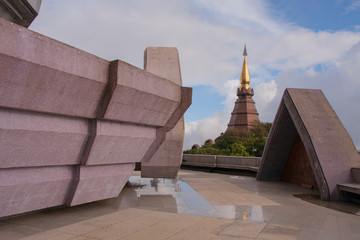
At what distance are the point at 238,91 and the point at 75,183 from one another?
209ft

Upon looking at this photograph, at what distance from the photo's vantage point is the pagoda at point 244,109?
210 feet

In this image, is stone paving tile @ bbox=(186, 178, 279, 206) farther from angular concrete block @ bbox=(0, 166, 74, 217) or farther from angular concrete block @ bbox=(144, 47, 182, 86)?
angular concrete block @ bbox=(144, 47, 182, 86)

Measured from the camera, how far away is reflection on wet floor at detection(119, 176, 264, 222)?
8395mm

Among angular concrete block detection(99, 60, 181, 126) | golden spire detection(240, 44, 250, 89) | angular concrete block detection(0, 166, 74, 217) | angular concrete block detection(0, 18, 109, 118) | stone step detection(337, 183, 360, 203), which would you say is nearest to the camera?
angular concrete block detection(0, 18, 109, 118)

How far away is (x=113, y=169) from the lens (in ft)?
30.1

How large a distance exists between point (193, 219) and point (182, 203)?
2284 millimetres

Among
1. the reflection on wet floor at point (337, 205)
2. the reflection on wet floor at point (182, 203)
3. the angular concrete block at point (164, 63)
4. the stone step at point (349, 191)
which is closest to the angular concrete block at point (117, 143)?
the reflection on wet floor at point (182, 203)

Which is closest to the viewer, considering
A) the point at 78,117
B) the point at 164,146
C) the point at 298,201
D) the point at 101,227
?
the point at 101,227

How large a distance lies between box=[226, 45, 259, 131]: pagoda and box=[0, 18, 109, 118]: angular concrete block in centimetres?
5698

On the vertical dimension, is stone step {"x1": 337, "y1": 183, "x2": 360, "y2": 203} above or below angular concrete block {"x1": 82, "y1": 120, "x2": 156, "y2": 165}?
below

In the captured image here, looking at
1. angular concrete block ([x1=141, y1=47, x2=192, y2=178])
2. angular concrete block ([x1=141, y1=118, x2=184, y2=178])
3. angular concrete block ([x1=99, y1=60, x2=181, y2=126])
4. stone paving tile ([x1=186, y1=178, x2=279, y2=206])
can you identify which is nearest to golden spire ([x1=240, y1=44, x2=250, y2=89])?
angular concrete block ([x1=141, y1=47, x2=192, y2=178])

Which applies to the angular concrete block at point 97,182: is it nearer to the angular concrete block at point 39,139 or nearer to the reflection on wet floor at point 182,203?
the angular concrete block at point 39,139

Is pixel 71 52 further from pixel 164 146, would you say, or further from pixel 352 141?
pixel 352 141

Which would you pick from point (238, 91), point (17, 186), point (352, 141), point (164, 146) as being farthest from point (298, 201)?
point (238, 91)
